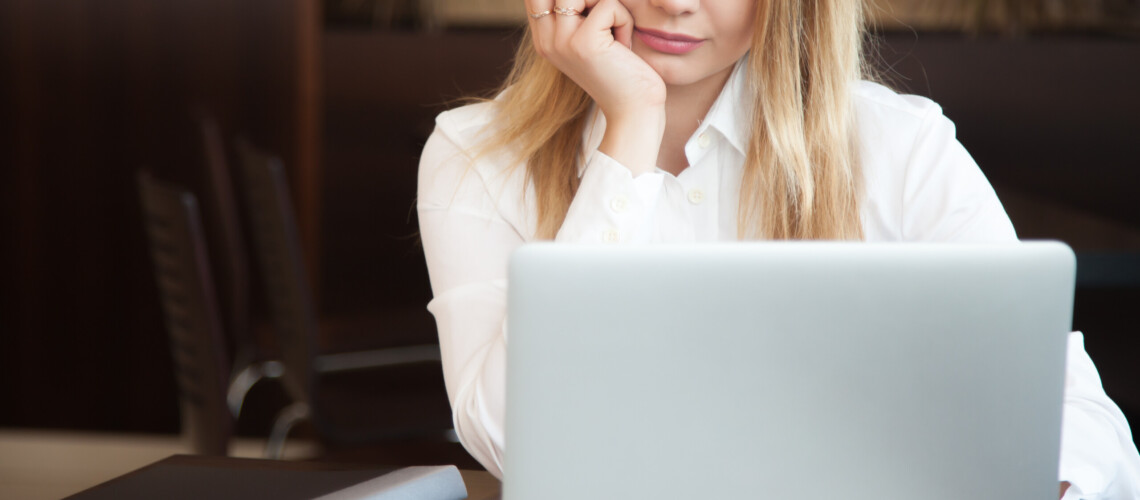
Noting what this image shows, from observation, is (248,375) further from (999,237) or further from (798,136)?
(999,237)

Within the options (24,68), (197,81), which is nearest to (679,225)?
(197,81)

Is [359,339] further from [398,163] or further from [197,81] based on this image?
[197,81]

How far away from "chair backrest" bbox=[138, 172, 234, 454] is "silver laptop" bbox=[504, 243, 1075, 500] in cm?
126

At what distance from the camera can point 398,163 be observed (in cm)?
327

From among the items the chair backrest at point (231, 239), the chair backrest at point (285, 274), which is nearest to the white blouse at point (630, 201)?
the chair backrest at point (285, 274)

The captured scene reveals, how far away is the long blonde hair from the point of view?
1.27 m

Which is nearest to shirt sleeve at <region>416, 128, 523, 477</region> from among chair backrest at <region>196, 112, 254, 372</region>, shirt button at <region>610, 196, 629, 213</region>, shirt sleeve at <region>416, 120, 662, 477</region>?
shirt sleeve at <region>416, 120, 662, 477</region>

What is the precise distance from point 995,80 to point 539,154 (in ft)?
6.93

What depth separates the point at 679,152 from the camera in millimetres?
1375

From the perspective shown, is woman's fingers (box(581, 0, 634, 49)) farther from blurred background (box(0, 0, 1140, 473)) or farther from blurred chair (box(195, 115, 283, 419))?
blurred background (box(0, 0, 1140, 473))

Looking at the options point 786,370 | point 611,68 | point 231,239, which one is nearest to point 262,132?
point 231,239

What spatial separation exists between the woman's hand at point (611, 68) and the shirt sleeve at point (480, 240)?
1.4 inches

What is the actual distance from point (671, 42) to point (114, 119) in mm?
2417

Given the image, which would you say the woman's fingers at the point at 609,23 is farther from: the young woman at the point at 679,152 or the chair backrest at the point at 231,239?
the chair backrest at the point at 231,239
